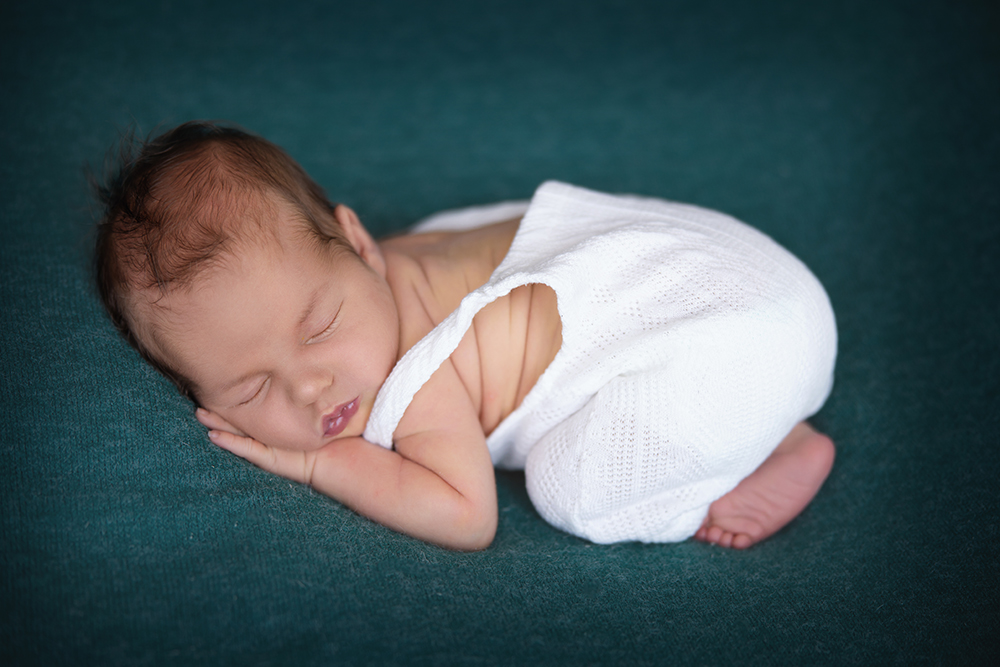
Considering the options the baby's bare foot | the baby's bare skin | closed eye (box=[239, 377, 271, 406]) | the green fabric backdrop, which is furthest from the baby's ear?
the baby's bare foot

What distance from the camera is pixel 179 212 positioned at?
0.97 metres

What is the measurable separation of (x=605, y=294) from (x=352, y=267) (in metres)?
0.37

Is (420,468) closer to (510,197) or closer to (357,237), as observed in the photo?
(357,237)

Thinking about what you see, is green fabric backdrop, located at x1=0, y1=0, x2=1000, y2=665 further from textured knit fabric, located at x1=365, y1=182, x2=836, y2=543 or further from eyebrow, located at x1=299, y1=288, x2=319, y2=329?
eyebrow, located at x1=299, y1=288, x2=319, y2=329

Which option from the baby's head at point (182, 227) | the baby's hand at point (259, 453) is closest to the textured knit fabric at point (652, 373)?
the baby's hand at point (259, 453)

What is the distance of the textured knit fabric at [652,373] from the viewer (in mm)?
1001

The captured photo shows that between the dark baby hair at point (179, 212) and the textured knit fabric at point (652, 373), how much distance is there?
0.30 metres

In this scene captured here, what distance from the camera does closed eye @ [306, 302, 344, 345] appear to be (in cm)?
102

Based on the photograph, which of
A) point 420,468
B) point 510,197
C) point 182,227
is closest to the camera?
point 182,227

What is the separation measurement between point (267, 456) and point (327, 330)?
20 cm

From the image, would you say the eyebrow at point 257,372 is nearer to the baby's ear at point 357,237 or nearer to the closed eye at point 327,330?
the closed eye at point 327,330

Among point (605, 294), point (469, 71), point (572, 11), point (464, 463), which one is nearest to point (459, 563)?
point (464, 463)

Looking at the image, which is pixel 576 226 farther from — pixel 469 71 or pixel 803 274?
pixel 469 71

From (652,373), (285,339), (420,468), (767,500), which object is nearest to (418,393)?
(420,468)
